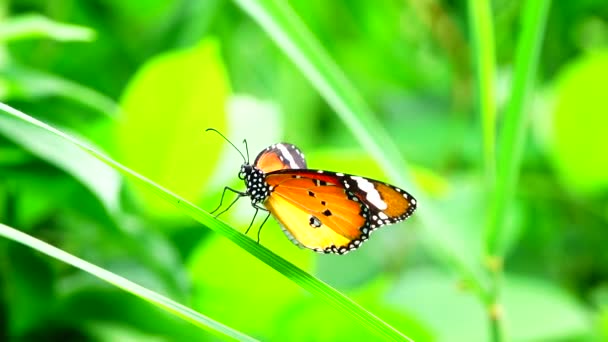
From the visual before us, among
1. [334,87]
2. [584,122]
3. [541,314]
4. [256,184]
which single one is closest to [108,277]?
[256,184]

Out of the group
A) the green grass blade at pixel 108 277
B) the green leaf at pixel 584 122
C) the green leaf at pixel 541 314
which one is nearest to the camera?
the green grass blade at pixel 108 277

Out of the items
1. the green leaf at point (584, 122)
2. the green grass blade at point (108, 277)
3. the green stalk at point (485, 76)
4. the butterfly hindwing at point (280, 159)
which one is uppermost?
the green leaf at point (584, 122)

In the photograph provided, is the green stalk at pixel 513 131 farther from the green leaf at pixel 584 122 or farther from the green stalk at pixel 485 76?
the green leaf at pixel 584 122

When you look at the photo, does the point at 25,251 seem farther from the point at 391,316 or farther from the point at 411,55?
the point at 411,55

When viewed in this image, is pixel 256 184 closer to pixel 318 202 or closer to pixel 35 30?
pixel 318 202

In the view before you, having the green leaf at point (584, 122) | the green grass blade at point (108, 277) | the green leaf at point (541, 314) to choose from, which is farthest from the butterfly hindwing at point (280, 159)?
the green leaf at point (584, 122)

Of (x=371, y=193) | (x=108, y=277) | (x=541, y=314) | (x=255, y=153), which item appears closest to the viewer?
(x=108, y=277)

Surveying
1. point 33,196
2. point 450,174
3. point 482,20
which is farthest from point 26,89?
point 450,174
